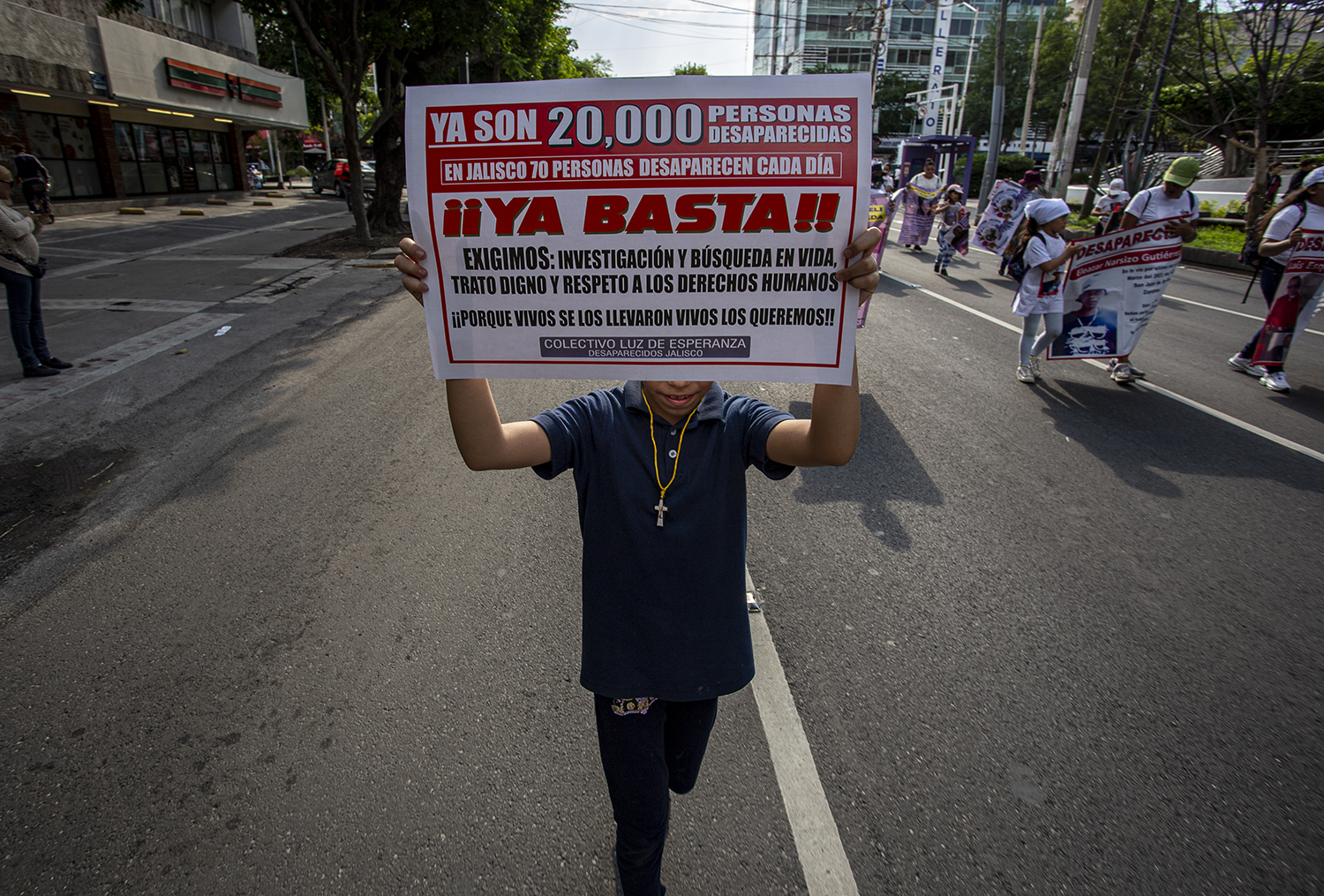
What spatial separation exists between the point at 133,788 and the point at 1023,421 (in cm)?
614

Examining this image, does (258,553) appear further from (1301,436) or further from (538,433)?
(1301,436)

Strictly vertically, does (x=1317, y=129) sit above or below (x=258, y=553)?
above

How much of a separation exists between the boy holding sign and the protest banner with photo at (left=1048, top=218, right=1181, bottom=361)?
6.31 m

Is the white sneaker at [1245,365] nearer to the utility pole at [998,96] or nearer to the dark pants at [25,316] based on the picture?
the dark pants at [25,316]

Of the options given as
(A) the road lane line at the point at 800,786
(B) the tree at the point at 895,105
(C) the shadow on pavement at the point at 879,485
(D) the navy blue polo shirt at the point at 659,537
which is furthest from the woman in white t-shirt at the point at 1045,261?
(B) the tree at the point at 895,105

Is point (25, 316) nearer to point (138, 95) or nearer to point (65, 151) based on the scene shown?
point (138, 95)

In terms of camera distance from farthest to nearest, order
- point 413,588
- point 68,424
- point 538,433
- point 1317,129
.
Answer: point 1317,129 < point 68,424 < point 413,588 < point 538,433

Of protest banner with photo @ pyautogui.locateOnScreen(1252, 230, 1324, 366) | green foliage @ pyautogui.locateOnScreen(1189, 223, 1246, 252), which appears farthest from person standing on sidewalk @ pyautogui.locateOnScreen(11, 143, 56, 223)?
green foliage @ pyautogui.locateOnScreen(1189, 223, 1246, 252)

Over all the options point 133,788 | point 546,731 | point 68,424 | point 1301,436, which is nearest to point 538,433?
point 546,731

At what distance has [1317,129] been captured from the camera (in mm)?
25344

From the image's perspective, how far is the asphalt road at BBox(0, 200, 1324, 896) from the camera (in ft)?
7.26

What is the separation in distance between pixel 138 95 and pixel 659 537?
26296 millimetres

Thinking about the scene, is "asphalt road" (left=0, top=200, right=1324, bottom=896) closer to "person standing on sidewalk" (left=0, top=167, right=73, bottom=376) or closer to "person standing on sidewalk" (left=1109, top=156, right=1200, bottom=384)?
"person standing on sidewalk" (left=1109, top=156, right=1200, bottom=384)

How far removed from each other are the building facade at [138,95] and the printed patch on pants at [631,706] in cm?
2277
